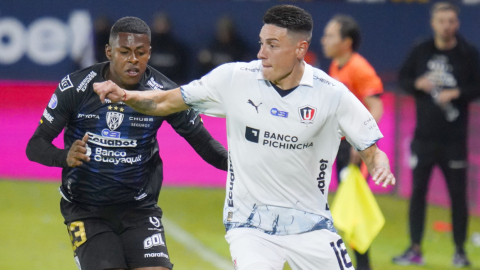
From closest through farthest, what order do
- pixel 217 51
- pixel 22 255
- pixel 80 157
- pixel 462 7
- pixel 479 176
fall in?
pixel 80 157 < pixel 22 255 < pixel 479 176 < pixel 217 51 < pixel 462 7

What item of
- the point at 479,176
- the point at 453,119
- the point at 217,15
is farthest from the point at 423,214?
the point at 217,15

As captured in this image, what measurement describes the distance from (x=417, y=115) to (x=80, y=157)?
4840mm

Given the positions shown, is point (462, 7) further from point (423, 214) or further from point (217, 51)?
point (423, 214)

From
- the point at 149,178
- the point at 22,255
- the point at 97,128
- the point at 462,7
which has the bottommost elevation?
the point at 22,255

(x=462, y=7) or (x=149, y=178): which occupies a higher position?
(x=462, y=7)

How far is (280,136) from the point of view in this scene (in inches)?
175

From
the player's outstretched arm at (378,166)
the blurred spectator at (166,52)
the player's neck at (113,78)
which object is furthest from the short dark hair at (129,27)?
the blurred spectator at (166,52)

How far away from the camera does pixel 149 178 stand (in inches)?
201

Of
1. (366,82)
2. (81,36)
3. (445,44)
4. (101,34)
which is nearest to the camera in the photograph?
(366,82)

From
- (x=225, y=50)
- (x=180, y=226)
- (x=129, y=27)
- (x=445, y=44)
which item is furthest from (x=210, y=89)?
(x=225, y=50)

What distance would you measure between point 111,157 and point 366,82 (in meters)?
3.00

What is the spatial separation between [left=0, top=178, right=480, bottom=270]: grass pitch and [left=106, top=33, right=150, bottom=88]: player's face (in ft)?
10.5

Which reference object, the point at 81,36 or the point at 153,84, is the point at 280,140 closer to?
the point at 153,84

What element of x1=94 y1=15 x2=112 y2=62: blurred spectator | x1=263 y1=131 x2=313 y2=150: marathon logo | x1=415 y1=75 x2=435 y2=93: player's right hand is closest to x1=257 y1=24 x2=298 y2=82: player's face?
x1=263 y1=131 x2=313 y2=150: marathon logo
